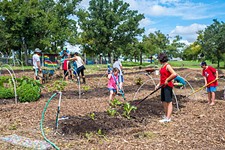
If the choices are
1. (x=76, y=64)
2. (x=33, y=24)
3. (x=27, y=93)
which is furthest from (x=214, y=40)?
(x=27, y=93)

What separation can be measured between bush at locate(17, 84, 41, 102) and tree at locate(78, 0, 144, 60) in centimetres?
3115

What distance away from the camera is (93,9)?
41.9 meters

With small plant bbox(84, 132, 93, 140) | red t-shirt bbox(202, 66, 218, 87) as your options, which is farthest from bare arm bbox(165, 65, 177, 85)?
red t-shirt bbox(202, 66, 218, 87)

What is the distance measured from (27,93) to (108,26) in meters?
33.3

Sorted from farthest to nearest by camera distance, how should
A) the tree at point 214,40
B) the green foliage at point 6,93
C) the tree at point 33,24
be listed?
the tree at point 33,24 < the tree at point 214,40 < the green foliage at point 6,93

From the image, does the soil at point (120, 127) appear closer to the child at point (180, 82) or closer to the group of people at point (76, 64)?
the child at point (180, 82)

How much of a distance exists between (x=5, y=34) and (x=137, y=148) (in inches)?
1305

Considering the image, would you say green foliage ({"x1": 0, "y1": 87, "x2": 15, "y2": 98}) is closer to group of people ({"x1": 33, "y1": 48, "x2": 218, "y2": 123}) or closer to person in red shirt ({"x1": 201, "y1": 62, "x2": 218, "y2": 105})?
group of people ({"x1": 33, "y1": 48, "x2": 218, "y2": 123})

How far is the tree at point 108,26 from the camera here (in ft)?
130

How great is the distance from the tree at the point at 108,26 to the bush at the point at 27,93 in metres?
31.2

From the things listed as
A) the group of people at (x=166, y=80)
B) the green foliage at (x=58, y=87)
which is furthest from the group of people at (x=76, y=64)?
the green foliage at (x=58, y=87)

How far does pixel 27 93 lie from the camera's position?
8.04 m

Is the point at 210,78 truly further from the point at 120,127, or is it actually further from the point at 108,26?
the point at 108,26

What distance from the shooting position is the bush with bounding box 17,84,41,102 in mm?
Result: 8016
